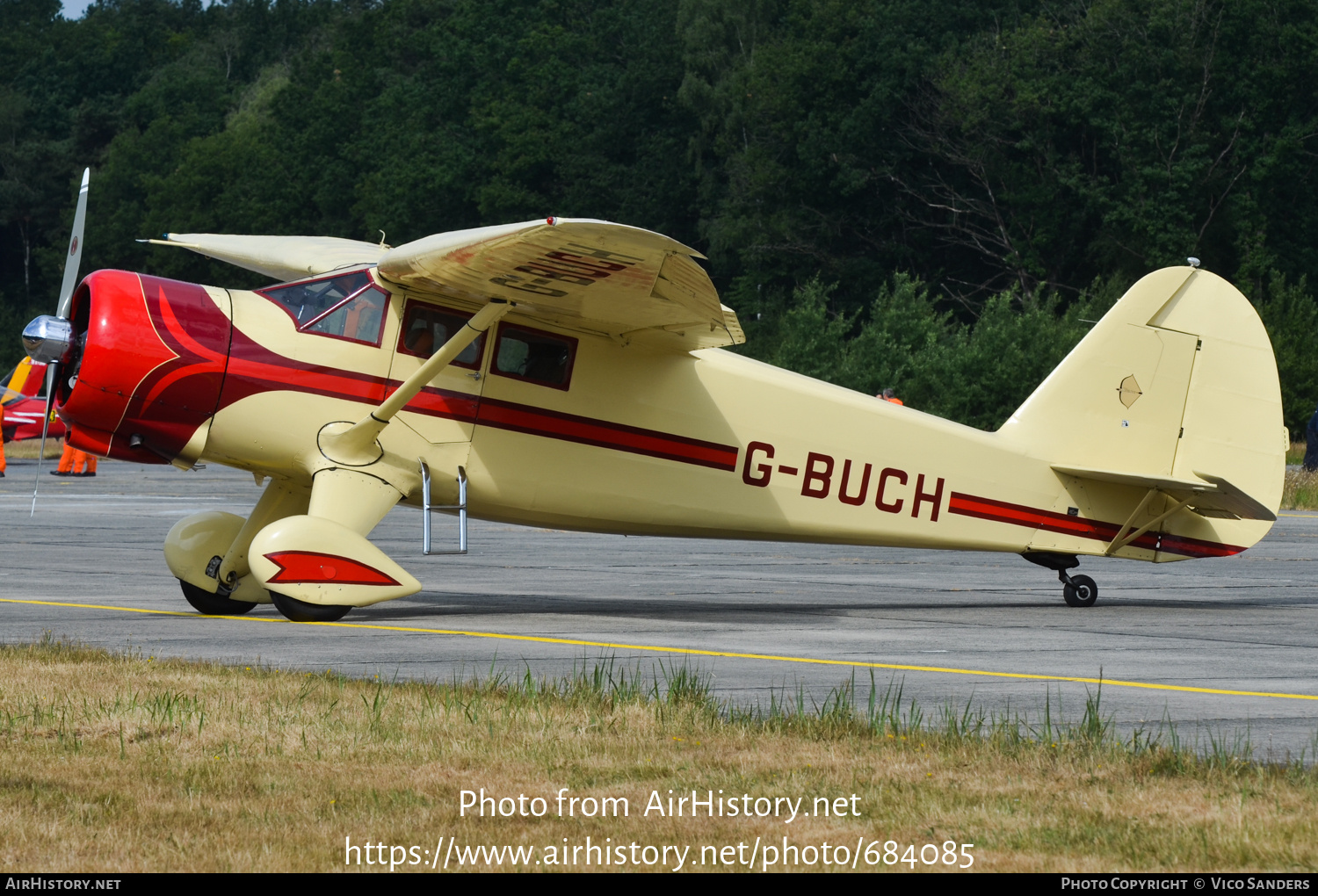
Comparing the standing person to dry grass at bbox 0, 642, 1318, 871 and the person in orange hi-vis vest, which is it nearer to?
the person in orange hi-vis vest

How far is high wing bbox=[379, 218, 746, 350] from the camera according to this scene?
11.4 meters

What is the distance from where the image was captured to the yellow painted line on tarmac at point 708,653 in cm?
966

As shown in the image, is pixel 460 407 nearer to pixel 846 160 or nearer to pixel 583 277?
pixel 583 277

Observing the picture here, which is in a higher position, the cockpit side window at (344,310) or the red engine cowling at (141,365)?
the cockpit side window at (344,310)

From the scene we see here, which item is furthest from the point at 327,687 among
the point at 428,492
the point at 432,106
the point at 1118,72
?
the point at 432,106

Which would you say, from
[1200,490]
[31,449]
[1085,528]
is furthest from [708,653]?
[31,449]

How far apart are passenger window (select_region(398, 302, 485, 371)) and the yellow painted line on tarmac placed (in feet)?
7.36

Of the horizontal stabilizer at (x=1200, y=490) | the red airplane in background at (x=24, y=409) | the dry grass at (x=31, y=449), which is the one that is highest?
the horizontal stabilizer at (x=1200, y=490)

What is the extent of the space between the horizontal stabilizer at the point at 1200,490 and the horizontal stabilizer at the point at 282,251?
22.5 feet

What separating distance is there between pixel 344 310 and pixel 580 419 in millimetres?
2114

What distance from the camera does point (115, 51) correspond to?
131 meters

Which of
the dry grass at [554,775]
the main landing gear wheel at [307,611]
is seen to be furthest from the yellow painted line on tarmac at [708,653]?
the dry grass at [554,775]
